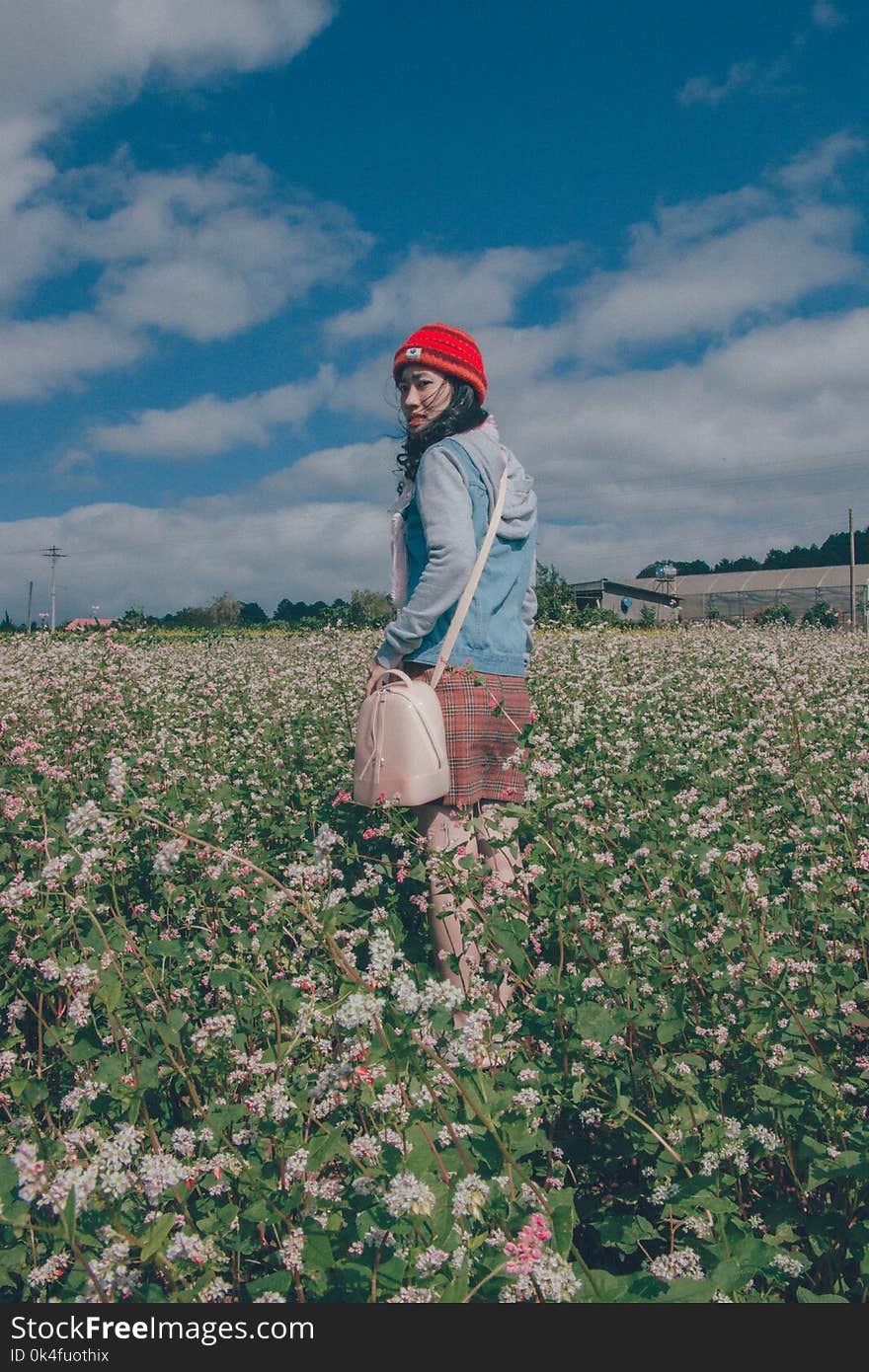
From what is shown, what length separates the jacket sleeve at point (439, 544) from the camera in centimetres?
329

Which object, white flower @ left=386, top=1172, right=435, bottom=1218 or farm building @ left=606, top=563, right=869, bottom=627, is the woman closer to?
white flower @ left=386, top=1172, right=435, bottom=1218

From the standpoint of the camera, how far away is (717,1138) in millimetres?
2012

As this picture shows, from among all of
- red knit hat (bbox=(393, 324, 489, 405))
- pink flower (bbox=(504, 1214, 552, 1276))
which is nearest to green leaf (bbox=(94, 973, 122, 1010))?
pink flower (bbox=(504, 1214, 552, 1276))

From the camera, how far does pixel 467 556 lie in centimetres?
331

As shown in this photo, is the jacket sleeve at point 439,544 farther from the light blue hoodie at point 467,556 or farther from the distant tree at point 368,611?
the distant tree at point 368,611

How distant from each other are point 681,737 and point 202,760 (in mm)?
3124

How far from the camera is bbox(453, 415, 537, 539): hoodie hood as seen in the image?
352 cm

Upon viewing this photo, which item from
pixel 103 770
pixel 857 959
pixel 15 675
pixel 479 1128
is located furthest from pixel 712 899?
pixel 15 675

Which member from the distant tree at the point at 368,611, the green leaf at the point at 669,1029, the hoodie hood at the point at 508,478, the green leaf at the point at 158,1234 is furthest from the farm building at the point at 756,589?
the green leaf at the point at 158,1234

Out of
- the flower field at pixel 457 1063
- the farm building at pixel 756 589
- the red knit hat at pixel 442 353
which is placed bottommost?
the flower field at pixel 457 1063

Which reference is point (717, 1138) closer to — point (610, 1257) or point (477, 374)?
point (610, 1257)

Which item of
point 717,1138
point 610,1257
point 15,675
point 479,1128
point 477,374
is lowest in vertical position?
point 610,1257

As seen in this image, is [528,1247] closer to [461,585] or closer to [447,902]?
[447,902]

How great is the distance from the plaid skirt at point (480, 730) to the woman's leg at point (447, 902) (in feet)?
0.34
